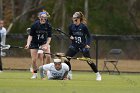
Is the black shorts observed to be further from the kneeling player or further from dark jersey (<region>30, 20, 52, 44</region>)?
the kneeling player

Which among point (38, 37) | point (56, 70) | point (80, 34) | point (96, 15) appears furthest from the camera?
point (96, 15)

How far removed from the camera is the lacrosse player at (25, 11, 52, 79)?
70.5ft

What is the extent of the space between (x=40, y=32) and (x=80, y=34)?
139cm

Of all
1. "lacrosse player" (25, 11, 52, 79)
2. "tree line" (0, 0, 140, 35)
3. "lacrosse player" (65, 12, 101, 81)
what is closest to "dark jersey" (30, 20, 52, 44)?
"lacrosse player" (25, 11, 52, 79)

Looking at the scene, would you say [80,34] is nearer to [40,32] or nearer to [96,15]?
[40,32]

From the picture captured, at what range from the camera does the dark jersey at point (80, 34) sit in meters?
21.1

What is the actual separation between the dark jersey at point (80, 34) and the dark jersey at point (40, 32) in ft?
3.21

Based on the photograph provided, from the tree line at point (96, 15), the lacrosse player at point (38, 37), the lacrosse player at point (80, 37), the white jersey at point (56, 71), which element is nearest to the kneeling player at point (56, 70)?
the white jersey at point (56, 71)

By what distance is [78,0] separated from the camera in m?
51.2

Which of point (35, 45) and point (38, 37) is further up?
point (38, 37)

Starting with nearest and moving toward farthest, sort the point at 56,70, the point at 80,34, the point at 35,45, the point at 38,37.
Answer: the point at 56,70
the point at 80,34
the point at 35,45
the point at 38,37

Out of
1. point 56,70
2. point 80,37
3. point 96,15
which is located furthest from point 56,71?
point 96,15

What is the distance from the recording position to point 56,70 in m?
20.1

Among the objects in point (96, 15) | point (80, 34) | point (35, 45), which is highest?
point (80, 34)
